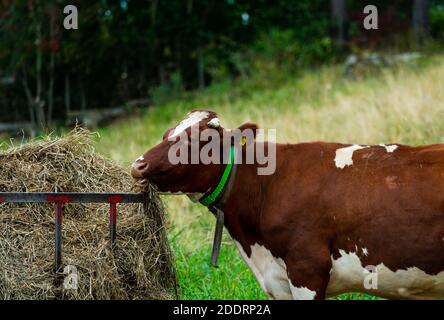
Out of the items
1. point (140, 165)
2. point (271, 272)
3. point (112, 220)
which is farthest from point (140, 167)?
point (271, 272)

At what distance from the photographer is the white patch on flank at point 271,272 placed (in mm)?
4363

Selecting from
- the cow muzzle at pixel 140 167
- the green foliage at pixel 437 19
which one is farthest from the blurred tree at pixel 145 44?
the cow muzzle at pixel 140 167

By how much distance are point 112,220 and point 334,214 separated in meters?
1.30

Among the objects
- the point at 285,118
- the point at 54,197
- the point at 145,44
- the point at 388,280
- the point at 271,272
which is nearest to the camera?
the point at 388,280

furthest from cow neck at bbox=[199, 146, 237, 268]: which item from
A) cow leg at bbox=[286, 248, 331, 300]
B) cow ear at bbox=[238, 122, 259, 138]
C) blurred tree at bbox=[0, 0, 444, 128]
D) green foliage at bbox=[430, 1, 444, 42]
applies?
green foliage at bbox=[430, 1, 444, 42]

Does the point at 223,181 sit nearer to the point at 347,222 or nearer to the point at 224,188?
the point at 224,188

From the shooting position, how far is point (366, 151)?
4.43m

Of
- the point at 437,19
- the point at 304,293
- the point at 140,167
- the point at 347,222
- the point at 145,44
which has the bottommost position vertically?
the point at 304,293

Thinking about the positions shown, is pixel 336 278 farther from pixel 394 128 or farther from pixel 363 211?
pixel 394 128

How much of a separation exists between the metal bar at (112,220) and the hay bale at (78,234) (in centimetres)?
4

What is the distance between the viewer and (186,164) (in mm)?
4312

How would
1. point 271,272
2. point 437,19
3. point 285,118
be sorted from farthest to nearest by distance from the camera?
point 437,19 → point 285,118 → point 271,272

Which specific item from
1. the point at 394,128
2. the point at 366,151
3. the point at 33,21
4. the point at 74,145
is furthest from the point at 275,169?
the point at 33,21

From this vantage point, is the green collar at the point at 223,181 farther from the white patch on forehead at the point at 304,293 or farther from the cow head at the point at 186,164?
the white patch on forehead at the point at 304,293
